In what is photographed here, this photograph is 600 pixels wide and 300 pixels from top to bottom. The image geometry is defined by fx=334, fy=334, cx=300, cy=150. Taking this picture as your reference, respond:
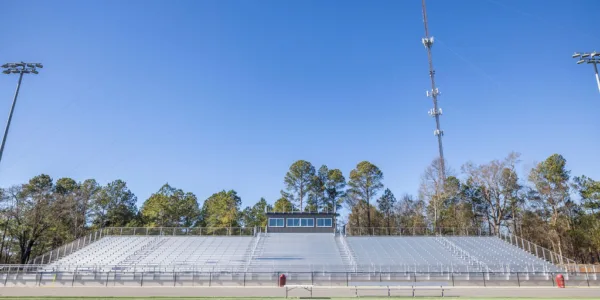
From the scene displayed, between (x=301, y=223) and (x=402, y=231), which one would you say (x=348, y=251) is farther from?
(x=402, y=231)

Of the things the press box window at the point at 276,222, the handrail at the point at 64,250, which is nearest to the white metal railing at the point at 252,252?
the press box window at the point at 276,222

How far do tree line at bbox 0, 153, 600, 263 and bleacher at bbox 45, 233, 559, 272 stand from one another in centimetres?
656

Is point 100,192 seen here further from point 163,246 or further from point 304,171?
point 304,171

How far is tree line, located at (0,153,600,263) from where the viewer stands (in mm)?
40219

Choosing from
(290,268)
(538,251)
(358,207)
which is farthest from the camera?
(358,207)

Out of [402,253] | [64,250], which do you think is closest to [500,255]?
[402,253]

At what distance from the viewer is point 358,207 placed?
5544 cm

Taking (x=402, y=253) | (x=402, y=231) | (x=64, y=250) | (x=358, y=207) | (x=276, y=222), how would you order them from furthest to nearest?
(x=358, y=207), (x=402, y=231), (x=276, y=222), (x=402, y=253), (x=64, y=250)

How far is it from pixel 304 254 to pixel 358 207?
2565 centimetres

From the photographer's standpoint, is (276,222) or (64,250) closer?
(64,250)

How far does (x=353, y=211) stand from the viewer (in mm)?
55594

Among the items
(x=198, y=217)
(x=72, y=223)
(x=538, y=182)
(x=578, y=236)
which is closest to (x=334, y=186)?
(x=198, y=217)

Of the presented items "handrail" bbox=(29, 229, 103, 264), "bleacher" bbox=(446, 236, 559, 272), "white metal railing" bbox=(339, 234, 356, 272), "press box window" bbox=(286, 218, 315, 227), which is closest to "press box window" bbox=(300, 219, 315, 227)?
"press box window" bbox=(286, 218, 315, 227)

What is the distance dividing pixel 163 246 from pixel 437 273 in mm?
26093
